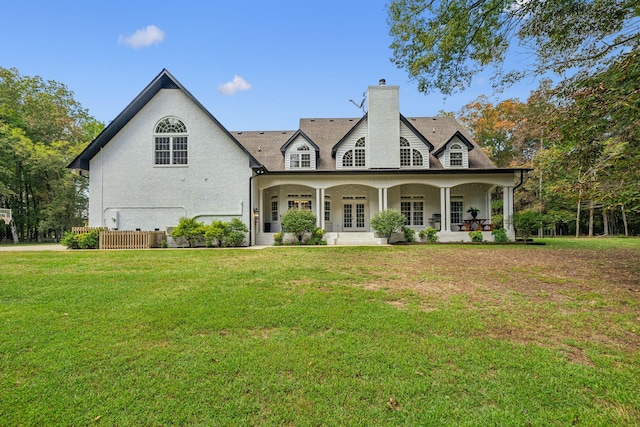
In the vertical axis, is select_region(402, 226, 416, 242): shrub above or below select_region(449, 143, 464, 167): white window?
below

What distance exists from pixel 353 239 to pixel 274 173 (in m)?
6.02

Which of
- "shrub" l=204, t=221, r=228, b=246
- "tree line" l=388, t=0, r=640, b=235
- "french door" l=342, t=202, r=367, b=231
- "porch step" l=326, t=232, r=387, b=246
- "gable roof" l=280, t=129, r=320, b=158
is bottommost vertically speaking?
"porch step" l=326, t=232, r=387, b=246

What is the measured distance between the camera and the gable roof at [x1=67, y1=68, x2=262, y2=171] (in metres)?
15.2

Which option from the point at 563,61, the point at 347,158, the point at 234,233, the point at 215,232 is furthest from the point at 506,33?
the point at 215,232

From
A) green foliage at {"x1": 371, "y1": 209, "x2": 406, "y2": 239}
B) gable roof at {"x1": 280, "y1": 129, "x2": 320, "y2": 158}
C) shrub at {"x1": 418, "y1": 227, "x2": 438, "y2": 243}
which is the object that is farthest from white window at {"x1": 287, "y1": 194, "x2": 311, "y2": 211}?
shrub at {"x1": 418, "y1": 227, "x2": 438, "y2": 243}

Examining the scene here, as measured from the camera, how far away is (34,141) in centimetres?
2634

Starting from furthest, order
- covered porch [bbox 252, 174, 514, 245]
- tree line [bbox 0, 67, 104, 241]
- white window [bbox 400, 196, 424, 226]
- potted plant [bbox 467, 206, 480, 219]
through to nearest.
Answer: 1. tree line [bbox 0, 67, 104, 241]
2. white window [bbox 400, 196, 424, 226]
3. covered porch [bbox 252, 174, 514, 245]
4. potted plant [bbox 467, 206, 480, 219]

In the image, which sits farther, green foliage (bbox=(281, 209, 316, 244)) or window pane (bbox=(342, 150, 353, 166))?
window pane (bbox=(342, 150, 353, 166))

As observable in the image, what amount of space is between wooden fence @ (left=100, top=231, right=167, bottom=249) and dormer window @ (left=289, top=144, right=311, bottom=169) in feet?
28.6

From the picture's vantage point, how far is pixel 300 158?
1802cm

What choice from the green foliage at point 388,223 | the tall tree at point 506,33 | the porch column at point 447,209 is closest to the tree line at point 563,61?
the tall tree at point 506,33

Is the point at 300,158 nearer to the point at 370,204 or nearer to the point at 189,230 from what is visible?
the point at 370,204

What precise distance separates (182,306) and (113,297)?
4.99ft

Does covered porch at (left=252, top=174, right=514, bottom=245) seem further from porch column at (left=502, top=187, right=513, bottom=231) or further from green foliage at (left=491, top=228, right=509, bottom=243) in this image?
green foliage at (left=491, top=228, right=509, bottom=243)
